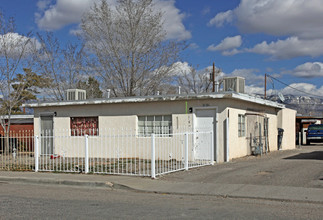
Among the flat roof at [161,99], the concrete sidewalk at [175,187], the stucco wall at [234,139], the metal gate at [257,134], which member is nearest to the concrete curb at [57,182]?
the concrete sidewalk at [175,187]

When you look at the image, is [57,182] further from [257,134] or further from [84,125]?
[257,134]

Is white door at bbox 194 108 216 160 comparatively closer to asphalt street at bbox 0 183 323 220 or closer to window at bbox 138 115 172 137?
window at bbox 138 115 172 137

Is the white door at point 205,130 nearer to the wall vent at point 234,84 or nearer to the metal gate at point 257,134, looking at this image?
the wall vent at point 234,84

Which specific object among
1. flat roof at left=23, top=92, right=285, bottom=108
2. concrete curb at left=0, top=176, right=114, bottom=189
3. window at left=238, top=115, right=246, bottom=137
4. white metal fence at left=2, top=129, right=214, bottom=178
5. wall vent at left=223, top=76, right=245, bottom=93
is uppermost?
wall vent at left=223, top=76, right=245, bottom=93

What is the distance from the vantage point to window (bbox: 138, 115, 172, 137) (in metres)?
16.8

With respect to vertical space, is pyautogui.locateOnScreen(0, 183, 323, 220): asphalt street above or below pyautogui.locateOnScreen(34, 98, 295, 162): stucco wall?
below

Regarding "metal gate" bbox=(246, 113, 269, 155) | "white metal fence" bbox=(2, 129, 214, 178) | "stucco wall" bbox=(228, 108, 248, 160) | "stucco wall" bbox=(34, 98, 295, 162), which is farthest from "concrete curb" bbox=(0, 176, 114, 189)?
"metal gate" bbox=(246, 113, 269, 155)

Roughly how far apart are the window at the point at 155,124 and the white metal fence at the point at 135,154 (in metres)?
0.34

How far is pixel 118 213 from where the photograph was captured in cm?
735

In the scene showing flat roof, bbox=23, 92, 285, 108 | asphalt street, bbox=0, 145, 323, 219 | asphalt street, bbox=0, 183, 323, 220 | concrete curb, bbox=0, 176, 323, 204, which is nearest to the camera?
asphalt street, bbox=0, 183, 323, 220

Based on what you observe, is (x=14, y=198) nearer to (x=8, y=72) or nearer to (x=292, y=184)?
(x=292, y=184)

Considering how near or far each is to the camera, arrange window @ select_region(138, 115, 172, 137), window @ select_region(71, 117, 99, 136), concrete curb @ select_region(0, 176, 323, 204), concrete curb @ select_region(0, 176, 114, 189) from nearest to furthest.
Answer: concrete curb @ select_region(0, 176, 323, 204), concrete curb @ select_region(0, 176, 114, 189), window @ select_region(138, 115, 172, 137), window @ select_region(71, 117, 99, 136)

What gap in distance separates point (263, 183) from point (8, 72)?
58.4 feet

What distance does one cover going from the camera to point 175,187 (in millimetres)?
10266
